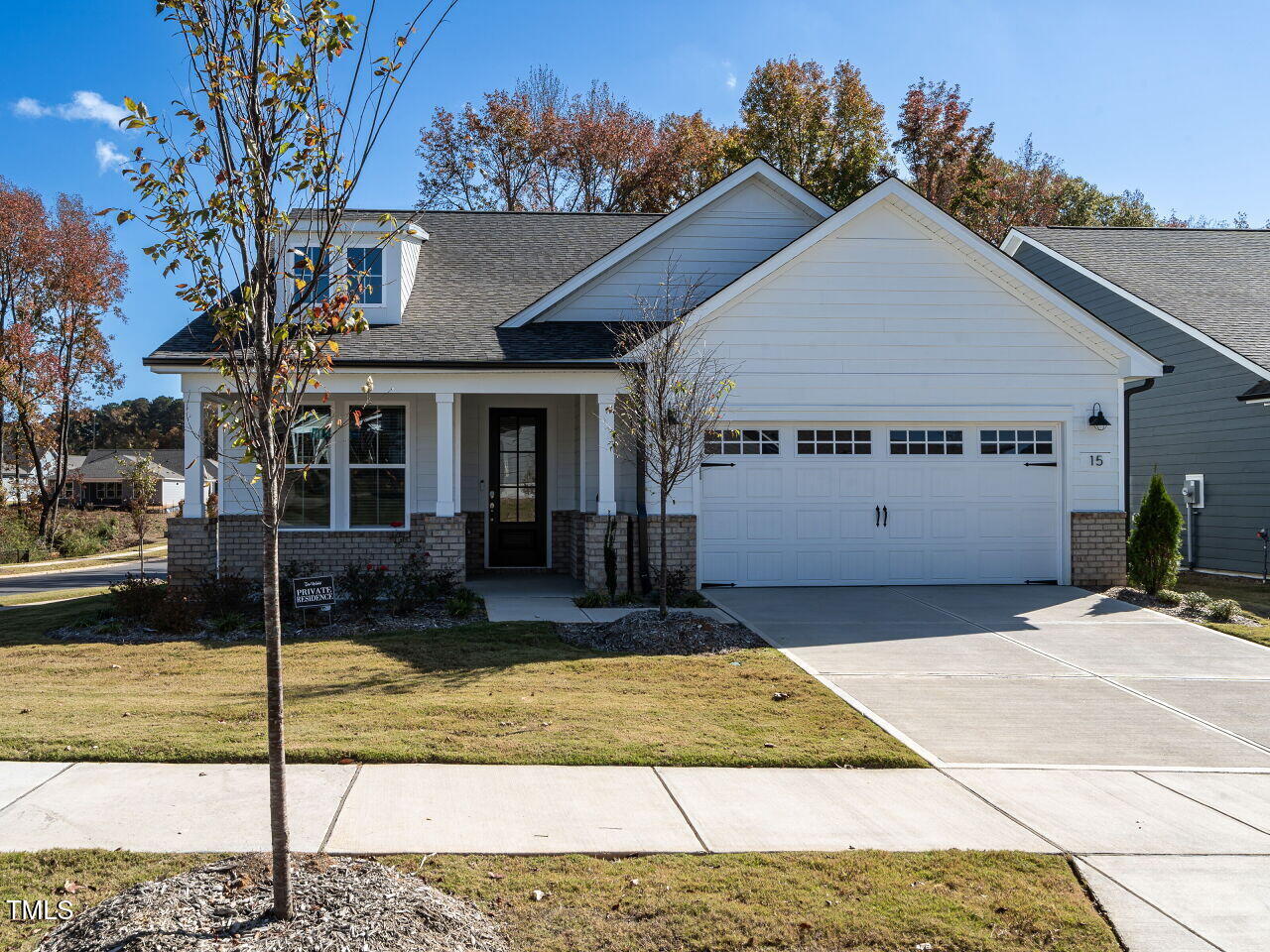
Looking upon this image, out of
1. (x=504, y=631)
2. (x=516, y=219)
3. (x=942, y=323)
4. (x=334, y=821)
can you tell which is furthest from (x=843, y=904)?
(x=516, y=219)

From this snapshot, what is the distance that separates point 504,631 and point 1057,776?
6047 millimetres

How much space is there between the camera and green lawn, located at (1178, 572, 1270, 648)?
36.1 ft

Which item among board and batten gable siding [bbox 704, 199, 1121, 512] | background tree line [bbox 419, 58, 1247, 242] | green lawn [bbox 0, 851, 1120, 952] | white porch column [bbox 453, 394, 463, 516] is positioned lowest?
green lawn [bbox 0, 851, 1120, 952]

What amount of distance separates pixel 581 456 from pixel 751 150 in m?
17.7

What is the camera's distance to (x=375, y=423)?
14.1m

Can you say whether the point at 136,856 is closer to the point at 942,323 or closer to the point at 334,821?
the point at 334,821

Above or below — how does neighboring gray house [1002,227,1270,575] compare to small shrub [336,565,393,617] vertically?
above

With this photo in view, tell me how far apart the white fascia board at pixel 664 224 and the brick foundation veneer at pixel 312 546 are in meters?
3.67

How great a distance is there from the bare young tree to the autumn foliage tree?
2304cm

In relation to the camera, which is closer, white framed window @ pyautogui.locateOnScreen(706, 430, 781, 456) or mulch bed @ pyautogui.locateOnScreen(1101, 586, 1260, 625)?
mulch bed @ pyautogui.locateOnScreen(1101, 586, 1260, 625)

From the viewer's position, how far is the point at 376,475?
1421 centimetres

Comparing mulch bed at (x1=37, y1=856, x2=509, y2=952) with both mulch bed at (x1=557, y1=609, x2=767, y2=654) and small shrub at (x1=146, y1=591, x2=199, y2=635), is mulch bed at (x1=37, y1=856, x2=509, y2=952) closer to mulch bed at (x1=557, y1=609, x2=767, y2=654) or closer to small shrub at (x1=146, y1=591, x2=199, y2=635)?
mulch bed at (x1=557, y1=609, x2=767, y2=654)

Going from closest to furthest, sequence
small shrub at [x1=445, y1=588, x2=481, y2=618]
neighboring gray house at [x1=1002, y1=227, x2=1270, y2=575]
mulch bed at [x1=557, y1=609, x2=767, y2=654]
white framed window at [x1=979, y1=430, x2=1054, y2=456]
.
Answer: mulch bed at [x1=557, y1=609, x2=767, y2=654] < small shrub at [x1=445, y1=588, x2=481, y2=618] < white framed window at [x1=979, y1=430, x2=1054, y2=456] < neighboring gray house at [x1=1002, y1=227, x2=1270, y2=575]

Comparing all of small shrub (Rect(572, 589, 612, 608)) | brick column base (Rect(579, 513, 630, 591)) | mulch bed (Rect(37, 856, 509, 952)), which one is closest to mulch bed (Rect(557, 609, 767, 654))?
small shrub (Rect(572, 589, 612, 608))
